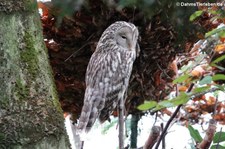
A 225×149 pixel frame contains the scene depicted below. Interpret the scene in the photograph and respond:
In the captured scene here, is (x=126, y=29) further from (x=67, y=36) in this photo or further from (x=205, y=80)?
(x=205, y=80)

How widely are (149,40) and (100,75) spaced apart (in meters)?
0.20

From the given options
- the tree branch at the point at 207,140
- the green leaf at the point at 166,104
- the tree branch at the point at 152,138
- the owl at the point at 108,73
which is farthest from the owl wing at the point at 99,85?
the green leaf at the point at 166,104

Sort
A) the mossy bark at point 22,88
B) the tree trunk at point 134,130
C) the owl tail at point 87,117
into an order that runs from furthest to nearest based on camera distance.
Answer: the tree trunk at point 134,130, the owl tail at point 87,117, the mossy bark at point 22,88

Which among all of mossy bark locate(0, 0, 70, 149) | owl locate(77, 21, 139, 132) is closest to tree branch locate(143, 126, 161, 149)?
owl locate(77, 21, 139, 132)

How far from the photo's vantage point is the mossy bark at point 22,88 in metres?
1.09

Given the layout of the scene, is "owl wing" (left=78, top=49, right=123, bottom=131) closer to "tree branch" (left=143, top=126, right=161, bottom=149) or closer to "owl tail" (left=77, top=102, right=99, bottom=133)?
"owl tail" (left=77, top=102, right=99, bottom=133)

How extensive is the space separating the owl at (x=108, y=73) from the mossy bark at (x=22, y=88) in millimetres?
279

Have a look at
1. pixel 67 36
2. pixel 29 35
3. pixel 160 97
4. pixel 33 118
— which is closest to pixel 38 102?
pixel 33 118

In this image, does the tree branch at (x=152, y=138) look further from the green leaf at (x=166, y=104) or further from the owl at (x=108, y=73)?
the green leaf at (x=166, y=104)

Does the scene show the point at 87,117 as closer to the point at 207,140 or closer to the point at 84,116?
the point at 84,116

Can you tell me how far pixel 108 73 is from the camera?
5.13 feet

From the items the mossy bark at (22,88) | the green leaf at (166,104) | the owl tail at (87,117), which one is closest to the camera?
the green leaf at (166,104)

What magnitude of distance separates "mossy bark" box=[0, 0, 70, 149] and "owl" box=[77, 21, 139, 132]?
28 centimetres

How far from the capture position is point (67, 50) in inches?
54.8
